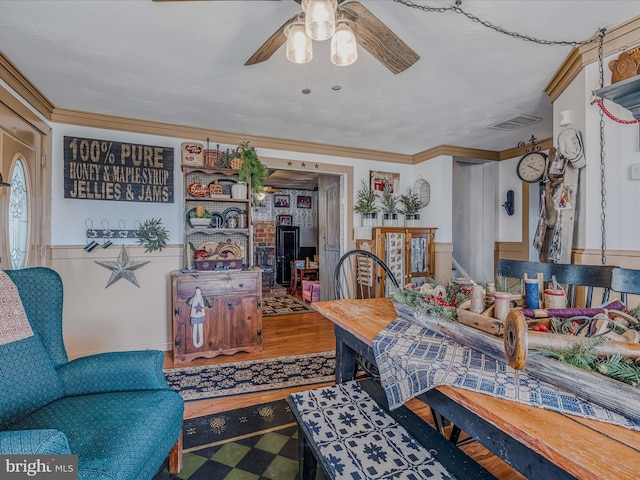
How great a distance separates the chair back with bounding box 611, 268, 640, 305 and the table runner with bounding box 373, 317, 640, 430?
94cm

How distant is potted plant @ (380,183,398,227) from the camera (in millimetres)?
4504

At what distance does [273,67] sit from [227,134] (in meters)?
1.62

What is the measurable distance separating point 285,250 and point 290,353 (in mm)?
4354

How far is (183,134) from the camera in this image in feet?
11.8

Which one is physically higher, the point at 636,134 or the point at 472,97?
the point at 472,97

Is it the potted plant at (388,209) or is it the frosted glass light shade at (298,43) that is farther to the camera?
the potted plant at (388,209)

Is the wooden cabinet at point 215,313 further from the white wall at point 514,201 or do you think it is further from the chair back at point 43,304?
the white wall at point 514,201

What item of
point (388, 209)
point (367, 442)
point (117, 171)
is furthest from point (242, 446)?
point (388, 209)

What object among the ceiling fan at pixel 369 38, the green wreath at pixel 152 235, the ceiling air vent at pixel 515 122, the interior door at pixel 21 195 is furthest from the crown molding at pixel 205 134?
the ceiling fan at pixel 369 38

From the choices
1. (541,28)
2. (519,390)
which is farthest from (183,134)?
(519,390)

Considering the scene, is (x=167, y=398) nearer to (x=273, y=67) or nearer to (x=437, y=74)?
(x=273, y=67)

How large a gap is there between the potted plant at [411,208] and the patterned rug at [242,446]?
10.3 ft

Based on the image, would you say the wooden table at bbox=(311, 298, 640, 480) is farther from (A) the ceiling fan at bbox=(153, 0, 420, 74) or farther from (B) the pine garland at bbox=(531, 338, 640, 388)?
(A) the ceiling fan at bbox=(153, 0, 420, 74)

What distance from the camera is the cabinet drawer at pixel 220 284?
3129mm
